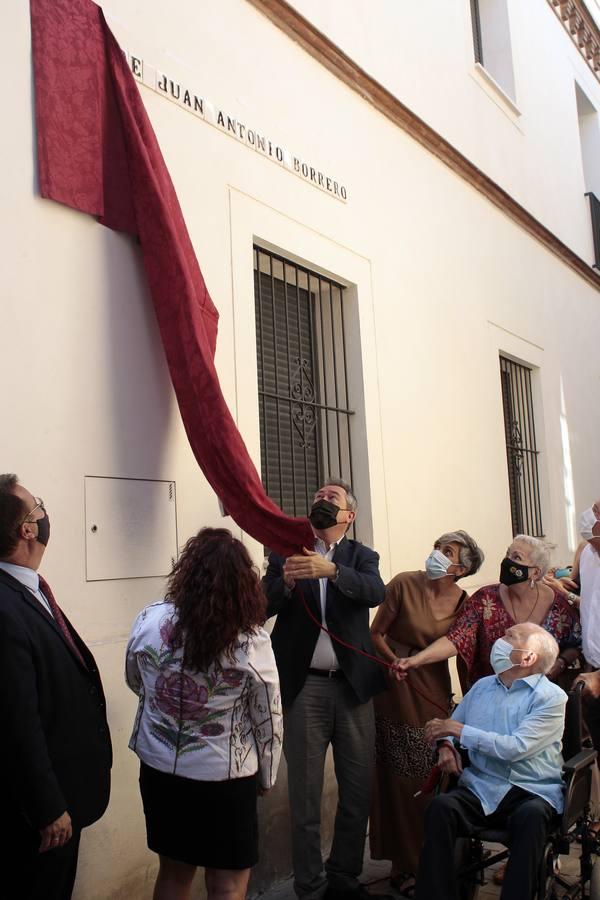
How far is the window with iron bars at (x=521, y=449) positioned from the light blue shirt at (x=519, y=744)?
4.57m

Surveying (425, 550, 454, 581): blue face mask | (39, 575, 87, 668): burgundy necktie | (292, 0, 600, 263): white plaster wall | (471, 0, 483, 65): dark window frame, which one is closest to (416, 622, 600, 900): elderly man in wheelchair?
(425, 550, 454, 581): blue face mask

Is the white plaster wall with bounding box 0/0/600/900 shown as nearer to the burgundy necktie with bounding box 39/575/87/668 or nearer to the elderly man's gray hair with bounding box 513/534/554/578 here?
the burgundy necktie with bounding box 39/575/87/668

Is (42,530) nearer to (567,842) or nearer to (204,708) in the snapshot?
(204,708)

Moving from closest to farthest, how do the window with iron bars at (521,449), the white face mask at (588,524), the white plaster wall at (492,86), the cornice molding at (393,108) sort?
the white face mask at (588,524) → the cornice molding at (393,108) → the white plaster wall at (492,86) → the window with iron bars at (521,449)

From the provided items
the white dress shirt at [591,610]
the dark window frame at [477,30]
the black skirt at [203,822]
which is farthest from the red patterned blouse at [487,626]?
the dark window frame at [477,30]

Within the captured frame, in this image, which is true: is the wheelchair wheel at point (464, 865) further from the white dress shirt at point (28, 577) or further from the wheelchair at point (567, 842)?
the white dress shirt at point (28, 577)

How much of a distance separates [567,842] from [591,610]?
121 centimetres

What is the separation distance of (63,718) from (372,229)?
436 centimetres

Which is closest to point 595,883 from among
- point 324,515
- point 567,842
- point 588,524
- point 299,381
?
point 567,842

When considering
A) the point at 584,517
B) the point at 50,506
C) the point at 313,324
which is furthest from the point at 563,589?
the point at 50,506

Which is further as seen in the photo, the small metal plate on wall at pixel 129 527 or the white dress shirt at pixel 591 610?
the white dress shirt at pixel 591 610

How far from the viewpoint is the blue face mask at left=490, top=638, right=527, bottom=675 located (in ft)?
12.2

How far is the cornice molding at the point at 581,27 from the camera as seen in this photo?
10.8 meters

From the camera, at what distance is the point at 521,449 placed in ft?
27.9
